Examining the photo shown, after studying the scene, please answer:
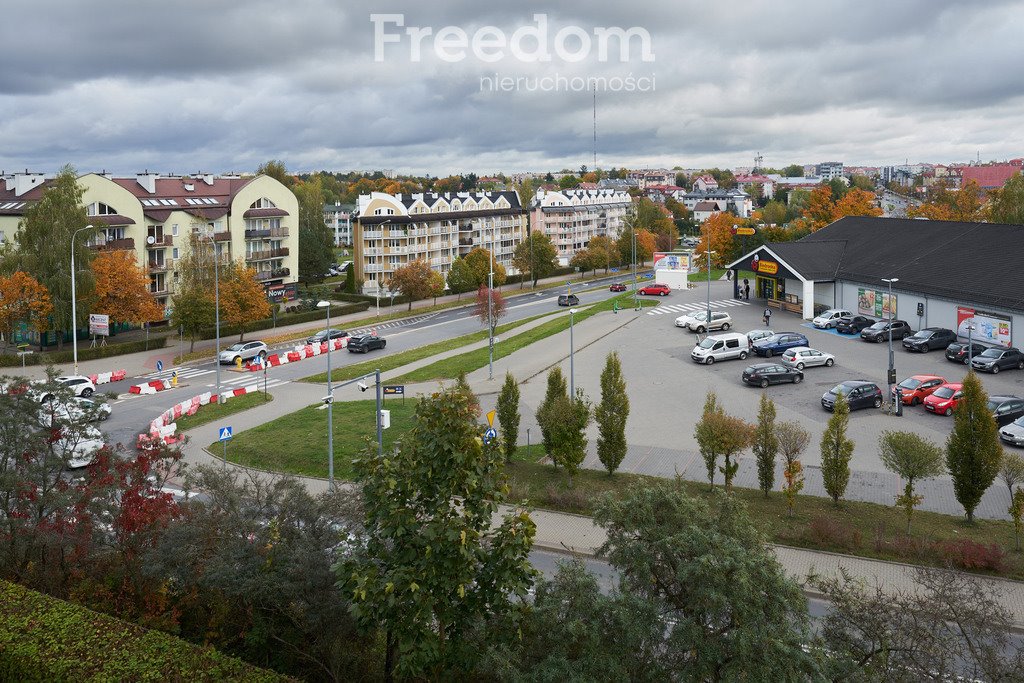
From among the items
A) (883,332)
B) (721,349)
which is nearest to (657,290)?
(883,332)

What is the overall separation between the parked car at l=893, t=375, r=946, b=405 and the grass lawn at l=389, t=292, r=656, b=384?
20.1 metres

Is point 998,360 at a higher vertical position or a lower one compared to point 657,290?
lower

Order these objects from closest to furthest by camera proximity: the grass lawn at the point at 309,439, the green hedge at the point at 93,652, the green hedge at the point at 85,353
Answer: the green hedge at the point at 93,652
the grass lawn at the point at 309,439
the green hedge at the point at 85,353

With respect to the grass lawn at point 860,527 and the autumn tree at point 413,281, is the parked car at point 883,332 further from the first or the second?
the autumn tree at point 413,281

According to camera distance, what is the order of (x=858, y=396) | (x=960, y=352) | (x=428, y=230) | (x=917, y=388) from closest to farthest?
(x=858, y=396) < (x=917, y=388) < (x=960, y=352) < (x=428, y=230)

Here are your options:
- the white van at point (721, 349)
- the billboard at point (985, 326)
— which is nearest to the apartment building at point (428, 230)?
the white van at point (721, 349)

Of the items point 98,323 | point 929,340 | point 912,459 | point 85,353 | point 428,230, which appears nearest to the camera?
point 912,459

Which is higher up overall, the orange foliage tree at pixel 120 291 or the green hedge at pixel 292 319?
the orange foliage tree at pixel 120 291

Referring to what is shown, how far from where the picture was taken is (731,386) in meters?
37.8

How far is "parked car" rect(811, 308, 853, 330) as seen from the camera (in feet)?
167

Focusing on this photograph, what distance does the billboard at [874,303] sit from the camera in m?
50.6

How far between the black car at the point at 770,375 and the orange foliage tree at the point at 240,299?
32025 mm

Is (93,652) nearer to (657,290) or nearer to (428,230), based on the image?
(657,290)

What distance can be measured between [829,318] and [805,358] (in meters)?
12.5
